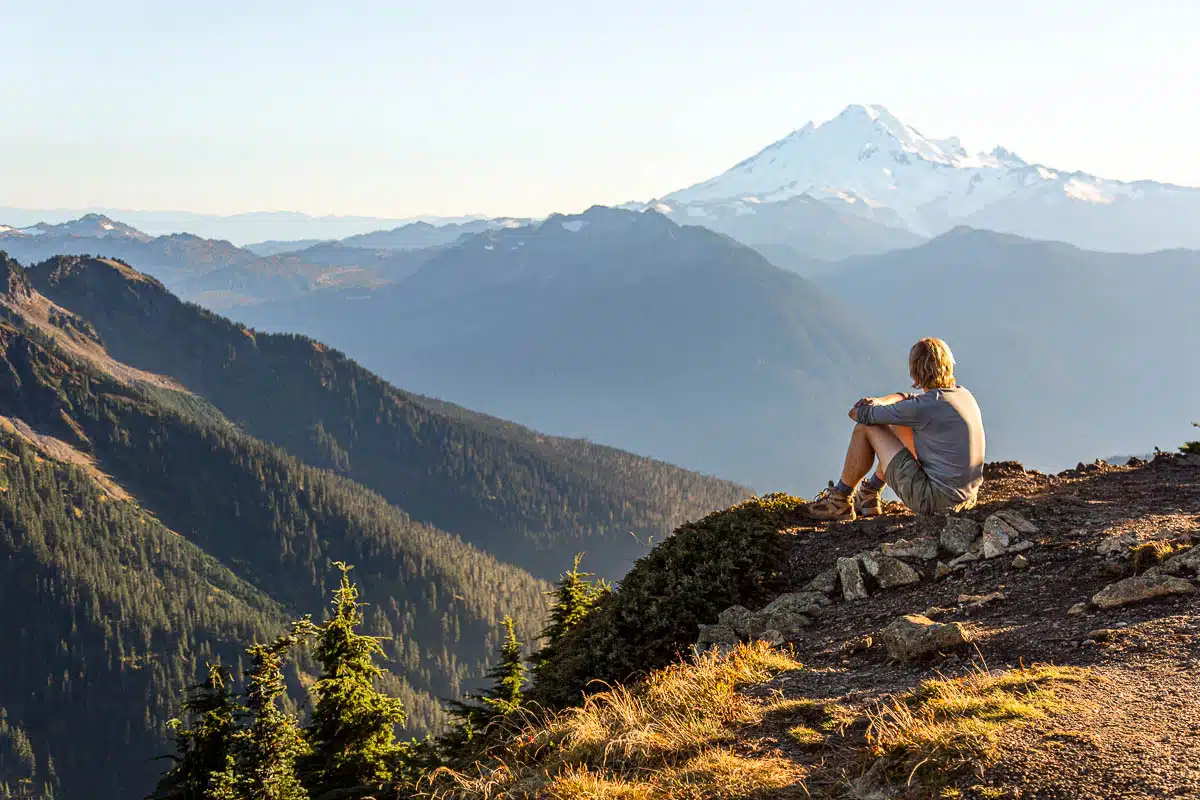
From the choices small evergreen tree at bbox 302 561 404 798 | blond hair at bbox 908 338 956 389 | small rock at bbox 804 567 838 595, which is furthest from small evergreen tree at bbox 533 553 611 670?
blond hair at bbox 908 338 956 389

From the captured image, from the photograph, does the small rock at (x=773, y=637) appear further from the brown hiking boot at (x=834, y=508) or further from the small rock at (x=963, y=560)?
the brown hiking boot at (x=834, y=508)

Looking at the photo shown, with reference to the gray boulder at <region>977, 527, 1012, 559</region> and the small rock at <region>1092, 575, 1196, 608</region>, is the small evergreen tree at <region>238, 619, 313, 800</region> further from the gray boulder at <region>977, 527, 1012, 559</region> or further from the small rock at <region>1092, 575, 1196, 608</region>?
the small rock at <region>1092, 575, 1196, 608</region>

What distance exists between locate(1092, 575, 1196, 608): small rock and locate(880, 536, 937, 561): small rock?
94.0 inches

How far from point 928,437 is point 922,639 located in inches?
165

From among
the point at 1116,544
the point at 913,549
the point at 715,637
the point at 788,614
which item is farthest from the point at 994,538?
the point at 715,637

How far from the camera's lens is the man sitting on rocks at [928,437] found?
1102 centimetres

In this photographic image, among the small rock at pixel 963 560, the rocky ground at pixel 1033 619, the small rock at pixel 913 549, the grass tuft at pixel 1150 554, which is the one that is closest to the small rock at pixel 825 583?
the rocky ground at pixel 1033 619

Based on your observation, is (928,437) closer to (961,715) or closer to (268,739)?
(961,715)

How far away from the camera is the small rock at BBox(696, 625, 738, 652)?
30.5ft

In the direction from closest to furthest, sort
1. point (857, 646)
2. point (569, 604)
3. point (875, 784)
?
1. point (875, 784)
2. point (857, 646)
3. point (569, 604)

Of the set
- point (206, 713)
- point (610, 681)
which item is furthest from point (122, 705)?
point (610, 681)

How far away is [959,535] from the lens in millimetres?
10375

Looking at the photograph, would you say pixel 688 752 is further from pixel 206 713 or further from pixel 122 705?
pixel 122 705

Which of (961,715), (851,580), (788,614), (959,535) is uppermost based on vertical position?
(959,535)
